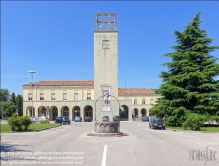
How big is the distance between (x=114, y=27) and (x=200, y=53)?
35750mm

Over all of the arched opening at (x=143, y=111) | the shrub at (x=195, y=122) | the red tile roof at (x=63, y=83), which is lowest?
the arched opening at (x=143, y=111)

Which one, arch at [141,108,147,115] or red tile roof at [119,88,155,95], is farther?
arch at [141,108,147,115]

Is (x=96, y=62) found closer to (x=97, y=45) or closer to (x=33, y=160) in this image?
(x=97, y=45)

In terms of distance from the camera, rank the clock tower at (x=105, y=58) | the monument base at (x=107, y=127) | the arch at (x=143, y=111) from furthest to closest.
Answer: the arch at (x=143, y=111) < the clock tower at (x=105, y=58) < the monument base at (x=107, y=127)

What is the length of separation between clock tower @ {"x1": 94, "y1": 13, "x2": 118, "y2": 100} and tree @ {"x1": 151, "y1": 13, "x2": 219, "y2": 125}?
94.1 ft

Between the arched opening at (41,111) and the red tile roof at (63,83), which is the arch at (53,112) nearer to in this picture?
the arched opening at (41,111)

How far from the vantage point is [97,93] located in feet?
220

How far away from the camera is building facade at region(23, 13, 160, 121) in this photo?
6669 centimetres

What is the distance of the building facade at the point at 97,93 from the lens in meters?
66.7

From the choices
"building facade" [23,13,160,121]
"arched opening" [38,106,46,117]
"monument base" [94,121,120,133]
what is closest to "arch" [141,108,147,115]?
"building facade" [23,13,160,121]

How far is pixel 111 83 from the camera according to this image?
66.7 meters

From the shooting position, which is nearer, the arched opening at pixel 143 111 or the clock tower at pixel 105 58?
the clock tower at pixel 105 58

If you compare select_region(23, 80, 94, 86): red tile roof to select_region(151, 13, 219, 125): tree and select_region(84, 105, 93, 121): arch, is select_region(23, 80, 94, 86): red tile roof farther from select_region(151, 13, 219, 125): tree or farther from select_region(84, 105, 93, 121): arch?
select_region(151, 13, 219, 125): tree

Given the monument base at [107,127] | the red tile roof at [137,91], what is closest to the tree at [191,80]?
the monument base at [107,127]
